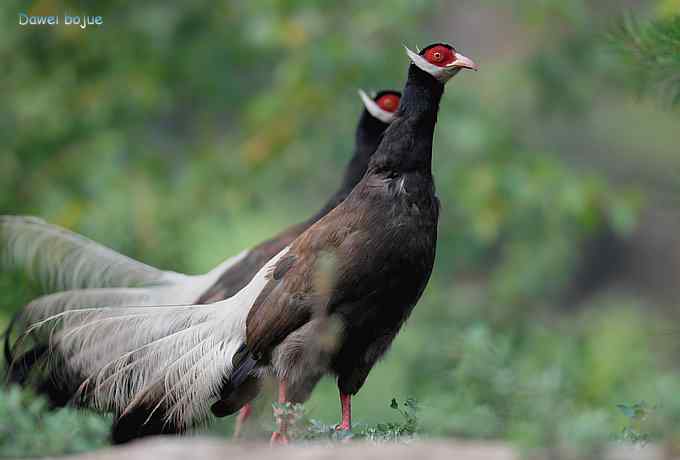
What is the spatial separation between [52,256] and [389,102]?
2.21m

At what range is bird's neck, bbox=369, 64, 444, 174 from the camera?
15.8ft

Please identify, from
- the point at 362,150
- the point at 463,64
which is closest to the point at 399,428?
the point at 463,64

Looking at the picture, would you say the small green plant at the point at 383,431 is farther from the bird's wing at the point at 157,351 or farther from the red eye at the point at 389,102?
the red eye at the point at 389,102

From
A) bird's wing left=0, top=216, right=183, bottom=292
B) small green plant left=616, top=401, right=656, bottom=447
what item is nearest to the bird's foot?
small green plant left=616, top=401, right=656, bottom=447

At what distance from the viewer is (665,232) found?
14.5 m

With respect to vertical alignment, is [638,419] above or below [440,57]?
below

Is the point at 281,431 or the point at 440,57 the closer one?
the point at 281,431

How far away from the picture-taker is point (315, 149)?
1080 cm

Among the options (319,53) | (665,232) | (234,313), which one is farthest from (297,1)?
(665,232)

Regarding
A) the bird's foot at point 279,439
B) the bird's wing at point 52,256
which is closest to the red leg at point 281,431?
the bird's foot at point 279,439

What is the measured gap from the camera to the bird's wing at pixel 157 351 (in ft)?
15.6

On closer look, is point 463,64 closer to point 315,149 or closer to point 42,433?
point 42,433

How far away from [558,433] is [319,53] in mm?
7472

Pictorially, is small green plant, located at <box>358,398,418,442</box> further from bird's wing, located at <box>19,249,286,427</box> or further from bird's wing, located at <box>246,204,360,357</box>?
bird's wing, located at <box>19,249,286,427</box>
